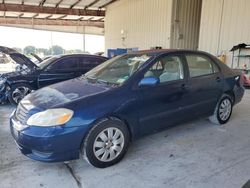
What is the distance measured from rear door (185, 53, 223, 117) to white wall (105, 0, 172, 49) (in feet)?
25.9

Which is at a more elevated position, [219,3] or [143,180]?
[219,3]

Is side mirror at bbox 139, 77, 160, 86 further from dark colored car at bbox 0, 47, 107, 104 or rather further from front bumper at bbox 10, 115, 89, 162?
dark colored car at bbox 0, 47, 107, 104

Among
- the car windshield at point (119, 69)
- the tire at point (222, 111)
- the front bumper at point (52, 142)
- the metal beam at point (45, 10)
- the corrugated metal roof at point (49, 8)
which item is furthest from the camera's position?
the corrugated metal roof at point (49, 8)

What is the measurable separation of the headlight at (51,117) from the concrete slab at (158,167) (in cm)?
58

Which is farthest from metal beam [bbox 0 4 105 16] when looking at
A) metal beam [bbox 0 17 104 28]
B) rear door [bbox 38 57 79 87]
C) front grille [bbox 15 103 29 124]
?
front grille [bbox 15 103 29 124]

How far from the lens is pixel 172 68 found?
11.2 feet

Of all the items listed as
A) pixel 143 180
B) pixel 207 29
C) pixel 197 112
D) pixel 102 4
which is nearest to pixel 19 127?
pixel 143 180

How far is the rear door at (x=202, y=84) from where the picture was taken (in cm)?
353

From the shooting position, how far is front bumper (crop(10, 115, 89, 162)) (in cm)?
240

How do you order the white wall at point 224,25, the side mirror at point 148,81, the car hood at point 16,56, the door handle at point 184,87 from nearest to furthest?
the side mirror at point 148,81
the door handle at point 184,87
the car hood at point 16,56
the white wall at point 224,25

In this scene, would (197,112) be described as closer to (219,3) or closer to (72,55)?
(72,55)

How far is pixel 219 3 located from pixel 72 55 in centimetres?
601

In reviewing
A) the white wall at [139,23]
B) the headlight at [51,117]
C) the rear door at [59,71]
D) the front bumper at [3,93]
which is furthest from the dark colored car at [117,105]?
the white wall at [139,23]

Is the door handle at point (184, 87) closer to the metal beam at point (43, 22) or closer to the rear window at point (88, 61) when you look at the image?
the rear window at point (88, 61)
